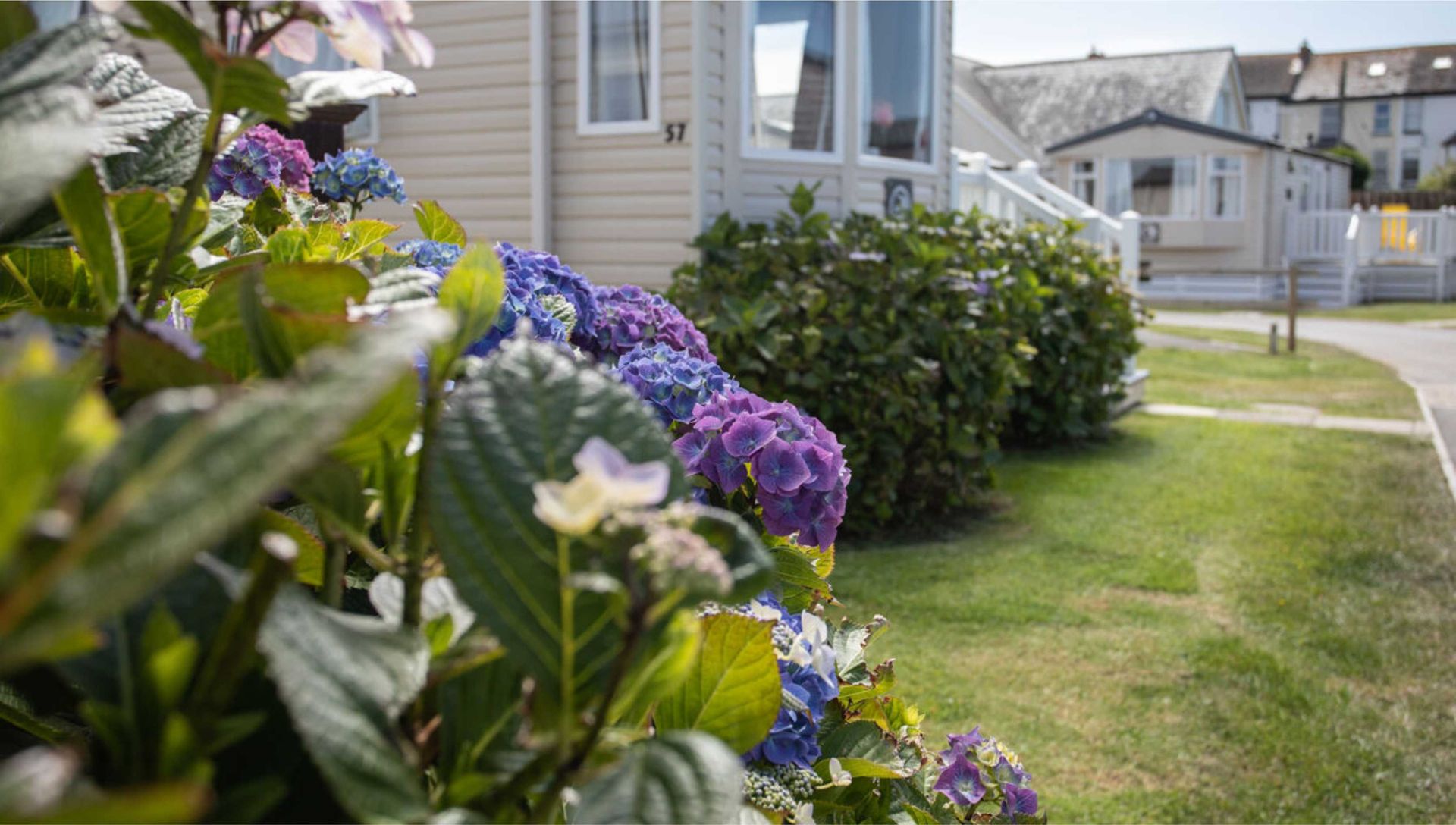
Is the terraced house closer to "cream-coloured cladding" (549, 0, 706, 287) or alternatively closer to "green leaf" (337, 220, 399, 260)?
"cream-coloured cladding" (549, 0, 706, 287)

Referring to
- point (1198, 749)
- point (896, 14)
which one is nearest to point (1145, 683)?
point (1198, 749)

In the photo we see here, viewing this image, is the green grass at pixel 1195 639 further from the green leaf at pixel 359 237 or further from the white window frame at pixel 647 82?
the white window frame at pixel 647 82

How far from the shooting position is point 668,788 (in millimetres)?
472

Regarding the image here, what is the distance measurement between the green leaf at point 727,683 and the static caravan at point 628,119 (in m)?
6.35

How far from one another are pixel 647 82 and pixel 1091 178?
2518cm

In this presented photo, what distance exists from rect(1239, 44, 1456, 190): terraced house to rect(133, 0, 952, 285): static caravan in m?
50.6

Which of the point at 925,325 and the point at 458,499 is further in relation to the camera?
the point at 925,325

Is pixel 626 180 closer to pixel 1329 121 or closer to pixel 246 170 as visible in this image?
pixel 246 170

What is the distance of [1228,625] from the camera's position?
186 inches

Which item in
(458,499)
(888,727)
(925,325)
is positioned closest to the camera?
(458,499)

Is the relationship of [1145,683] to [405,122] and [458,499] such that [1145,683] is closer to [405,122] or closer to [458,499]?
[458,499]

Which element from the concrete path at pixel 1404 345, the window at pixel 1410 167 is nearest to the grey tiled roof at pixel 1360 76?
the window at pixel 1410 167

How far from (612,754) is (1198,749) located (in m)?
3.54

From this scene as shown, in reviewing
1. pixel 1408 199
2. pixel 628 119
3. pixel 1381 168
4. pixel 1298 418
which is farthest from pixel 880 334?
pixel 1381 168
